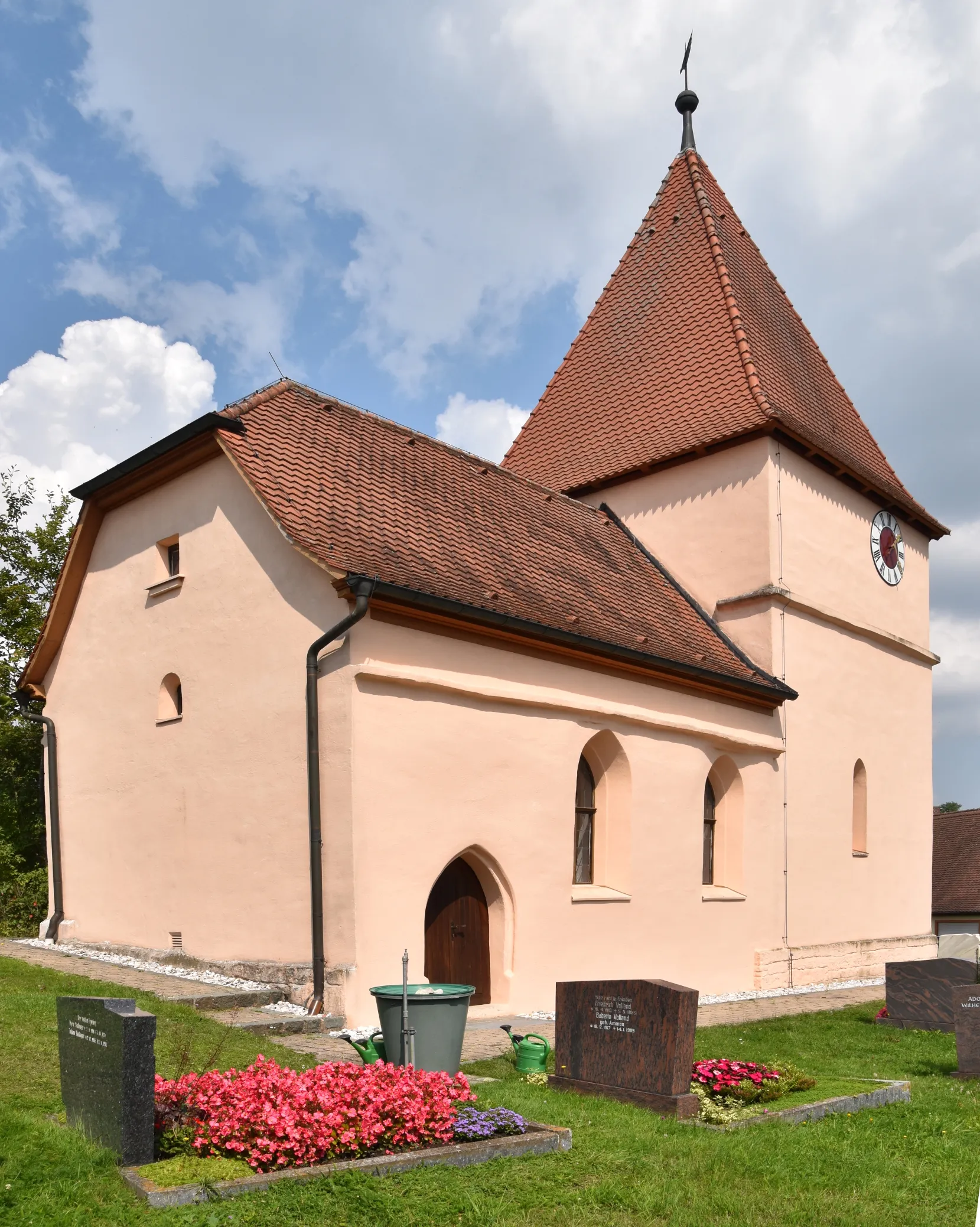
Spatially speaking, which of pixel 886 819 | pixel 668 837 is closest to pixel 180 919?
pixel 668 837

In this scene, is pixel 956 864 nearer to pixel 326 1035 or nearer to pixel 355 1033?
pixel 355 1033

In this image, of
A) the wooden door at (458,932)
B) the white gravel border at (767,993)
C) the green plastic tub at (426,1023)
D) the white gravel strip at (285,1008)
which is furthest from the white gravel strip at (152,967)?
the green plastic tub at (426,1023)

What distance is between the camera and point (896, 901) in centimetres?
2056

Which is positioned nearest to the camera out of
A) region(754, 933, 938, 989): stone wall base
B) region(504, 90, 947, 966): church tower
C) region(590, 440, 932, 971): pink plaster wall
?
region(754, 933, 938, 989): stone wall base

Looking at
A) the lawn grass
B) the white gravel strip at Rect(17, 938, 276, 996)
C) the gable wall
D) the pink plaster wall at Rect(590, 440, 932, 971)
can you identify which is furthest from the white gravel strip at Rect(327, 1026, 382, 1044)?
the pink plaster wall at Rect(590, 440, 932, 971)

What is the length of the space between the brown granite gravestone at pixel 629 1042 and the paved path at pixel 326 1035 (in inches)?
54.9

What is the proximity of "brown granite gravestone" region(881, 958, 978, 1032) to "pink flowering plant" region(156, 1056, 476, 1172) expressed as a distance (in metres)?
8.40

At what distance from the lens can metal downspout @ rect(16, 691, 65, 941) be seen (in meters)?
16.1

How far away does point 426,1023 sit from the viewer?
26.0 ft

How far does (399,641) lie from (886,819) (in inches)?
492

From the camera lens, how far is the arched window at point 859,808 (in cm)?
1983

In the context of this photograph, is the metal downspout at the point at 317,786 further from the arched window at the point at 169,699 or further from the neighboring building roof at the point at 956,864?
the neighboring building roof at the point at 956,864

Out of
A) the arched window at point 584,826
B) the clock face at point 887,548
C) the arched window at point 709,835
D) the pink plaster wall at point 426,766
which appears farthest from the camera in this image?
the clock face at point 887,548

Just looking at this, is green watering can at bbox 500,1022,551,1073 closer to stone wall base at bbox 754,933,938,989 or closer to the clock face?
stone wall base at bbox 754,933,938,989
